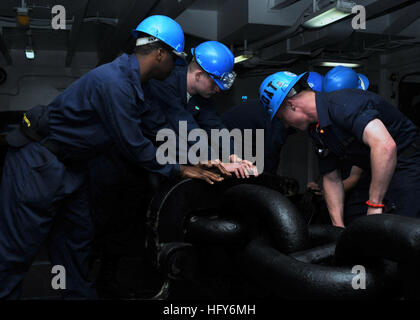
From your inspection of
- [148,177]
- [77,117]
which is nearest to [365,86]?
[148,177]

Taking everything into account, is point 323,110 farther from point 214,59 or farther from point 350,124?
point 214,59

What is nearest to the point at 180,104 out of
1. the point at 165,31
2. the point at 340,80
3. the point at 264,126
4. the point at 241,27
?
the point at 165,31

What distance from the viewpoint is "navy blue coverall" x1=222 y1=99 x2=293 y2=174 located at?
282 cm

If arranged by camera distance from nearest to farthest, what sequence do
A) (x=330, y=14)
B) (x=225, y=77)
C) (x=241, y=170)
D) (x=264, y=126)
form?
(x=241, y=170) → (x=225, y=77) → (x=264, y=126) → (x=330, y=14)

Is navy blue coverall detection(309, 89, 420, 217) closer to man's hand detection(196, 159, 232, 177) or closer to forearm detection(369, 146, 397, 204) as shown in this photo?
forearm detection(369, 146, 397, 204)

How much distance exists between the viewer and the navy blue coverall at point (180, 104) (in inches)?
85.1

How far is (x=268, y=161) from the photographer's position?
293cm

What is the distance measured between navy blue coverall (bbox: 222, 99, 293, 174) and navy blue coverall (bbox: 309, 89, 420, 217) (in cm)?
90

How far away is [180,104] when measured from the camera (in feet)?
7.26

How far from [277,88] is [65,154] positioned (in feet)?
3.31

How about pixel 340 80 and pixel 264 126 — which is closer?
pixel 340 80
